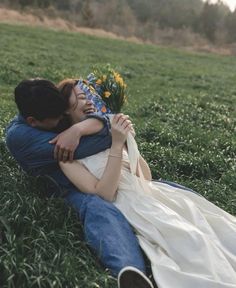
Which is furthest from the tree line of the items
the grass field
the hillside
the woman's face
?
the woman's face

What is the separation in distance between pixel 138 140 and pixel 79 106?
337 centimetres

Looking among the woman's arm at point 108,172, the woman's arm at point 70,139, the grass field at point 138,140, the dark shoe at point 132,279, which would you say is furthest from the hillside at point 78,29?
the dark shoe at point 132,279

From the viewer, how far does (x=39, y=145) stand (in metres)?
4.72

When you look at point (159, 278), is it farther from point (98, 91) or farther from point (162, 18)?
point (162, 18)

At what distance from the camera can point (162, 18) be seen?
59.9 meters

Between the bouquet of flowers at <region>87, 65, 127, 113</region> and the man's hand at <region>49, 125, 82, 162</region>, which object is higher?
the bouquet of flowers at <region>87, 65, 127, 113</region>

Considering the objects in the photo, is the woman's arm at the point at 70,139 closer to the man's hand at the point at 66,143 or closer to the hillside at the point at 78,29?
the man's hand at the point at 66,143

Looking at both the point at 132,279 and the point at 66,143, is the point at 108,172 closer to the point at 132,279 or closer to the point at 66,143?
the point at 66,143

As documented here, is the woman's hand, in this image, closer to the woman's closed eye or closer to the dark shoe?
the woman's closed eye

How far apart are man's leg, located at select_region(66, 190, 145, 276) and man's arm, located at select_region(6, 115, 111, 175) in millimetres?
461

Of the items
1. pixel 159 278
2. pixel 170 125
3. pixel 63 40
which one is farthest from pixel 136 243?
pixel 63 40

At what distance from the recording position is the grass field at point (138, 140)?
3936 millimetres

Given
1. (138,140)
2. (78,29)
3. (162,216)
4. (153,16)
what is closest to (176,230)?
(162,216)

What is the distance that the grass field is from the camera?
3936mm
